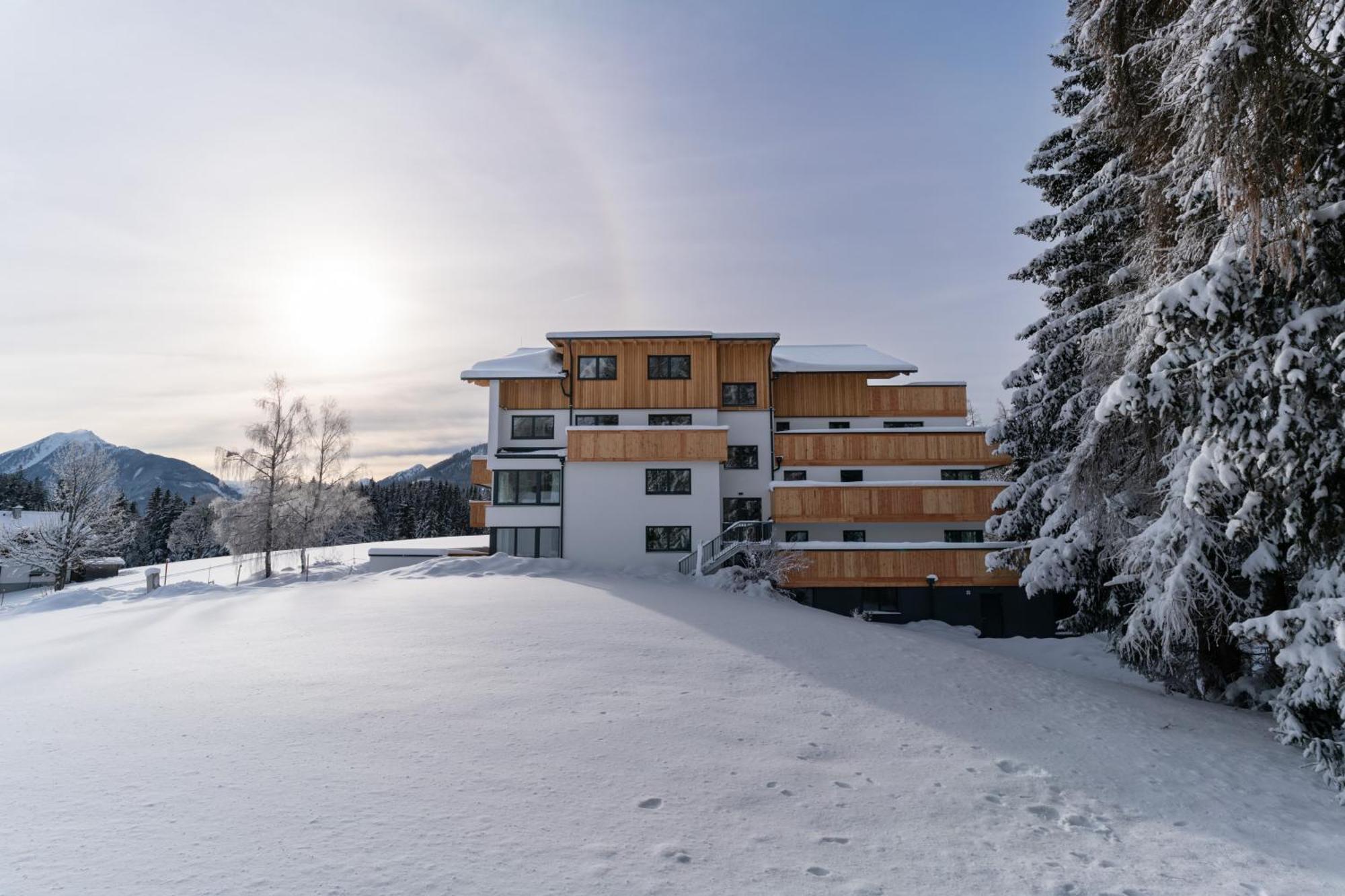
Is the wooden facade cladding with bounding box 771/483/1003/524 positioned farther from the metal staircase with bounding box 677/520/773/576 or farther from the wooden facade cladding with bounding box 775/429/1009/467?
the wooden facade cladding with bounding box 775/429/1009/467

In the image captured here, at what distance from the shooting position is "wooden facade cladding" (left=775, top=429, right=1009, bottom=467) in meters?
25.0

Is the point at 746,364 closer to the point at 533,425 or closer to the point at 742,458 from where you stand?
the point at 742,458

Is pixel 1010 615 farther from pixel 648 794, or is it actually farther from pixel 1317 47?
pixel 648 794

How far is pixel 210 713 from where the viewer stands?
7094mm

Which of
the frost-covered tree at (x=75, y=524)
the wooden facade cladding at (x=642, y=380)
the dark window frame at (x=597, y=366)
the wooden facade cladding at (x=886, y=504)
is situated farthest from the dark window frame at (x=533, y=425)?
the frost-covered tree at (x=75, y=524)

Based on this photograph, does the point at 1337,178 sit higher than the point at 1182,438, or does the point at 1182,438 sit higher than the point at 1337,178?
the point at 1337,178

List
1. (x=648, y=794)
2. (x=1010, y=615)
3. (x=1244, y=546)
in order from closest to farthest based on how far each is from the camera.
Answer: (x=648, y=794), (x=1244, y=546), (x=1010, y=615)

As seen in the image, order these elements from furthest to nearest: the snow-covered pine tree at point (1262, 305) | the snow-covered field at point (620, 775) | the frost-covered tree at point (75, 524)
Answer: the frost-covered tree at point (75, 524)
the snow-covered pine tree at point (1262, 305)
the snow-covered field at point (620, 775)

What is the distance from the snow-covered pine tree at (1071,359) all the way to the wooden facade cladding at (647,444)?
389 inches

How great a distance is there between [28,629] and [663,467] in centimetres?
1724

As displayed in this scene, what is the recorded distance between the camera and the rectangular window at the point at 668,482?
24203 mm

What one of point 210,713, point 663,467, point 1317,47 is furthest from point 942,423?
point 210,713

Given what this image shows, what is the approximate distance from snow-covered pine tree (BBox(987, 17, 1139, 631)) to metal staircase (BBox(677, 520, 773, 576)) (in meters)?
7.81

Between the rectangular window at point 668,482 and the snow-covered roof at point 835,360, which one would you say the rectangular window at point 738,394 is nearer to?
the snow-covered roof at point 835,360
